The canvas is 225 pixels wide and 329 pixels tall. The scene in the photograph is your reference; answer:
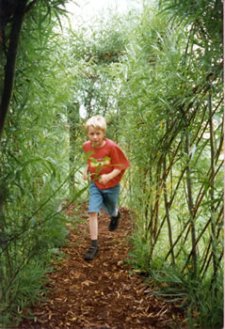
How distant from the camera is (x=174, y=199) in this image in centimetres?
138

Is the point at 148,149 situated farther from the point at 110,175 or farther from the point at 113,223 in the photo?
the point at 113,223

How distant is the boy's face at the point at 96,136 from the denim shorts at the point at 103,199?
122 mm

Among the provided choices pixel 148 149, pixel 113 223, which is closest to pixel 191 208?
pixel 148 149

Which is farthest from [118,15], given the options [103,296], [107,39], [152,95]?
[103,296]

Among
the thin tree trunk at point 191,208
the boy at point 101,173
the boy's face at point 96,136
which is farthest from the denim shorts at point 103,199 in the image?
the thin tree trunk at point 191,208

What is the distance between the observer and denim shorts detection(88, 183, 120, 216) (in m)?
1.41

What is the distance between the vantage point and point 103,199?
58.9 inches

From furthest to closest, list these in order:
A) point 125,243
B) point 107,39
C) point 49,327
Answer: point 107,39 → point 125,243 → point 49,327

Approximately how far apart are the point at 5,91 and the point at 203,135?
20.8 inches

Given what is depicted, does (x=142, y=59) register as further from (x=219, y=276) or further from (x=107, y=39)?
(x=219, y=276)

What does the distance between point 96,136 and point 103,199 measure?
26 centimetres

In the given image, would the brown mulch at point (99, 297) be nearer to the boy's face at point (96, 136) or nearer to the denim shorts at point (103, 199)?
the denim shorts at point (103, 199)

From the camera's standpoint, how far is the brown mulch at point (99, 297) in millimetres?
1132

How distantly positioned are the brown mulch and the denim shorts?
0.26ft
